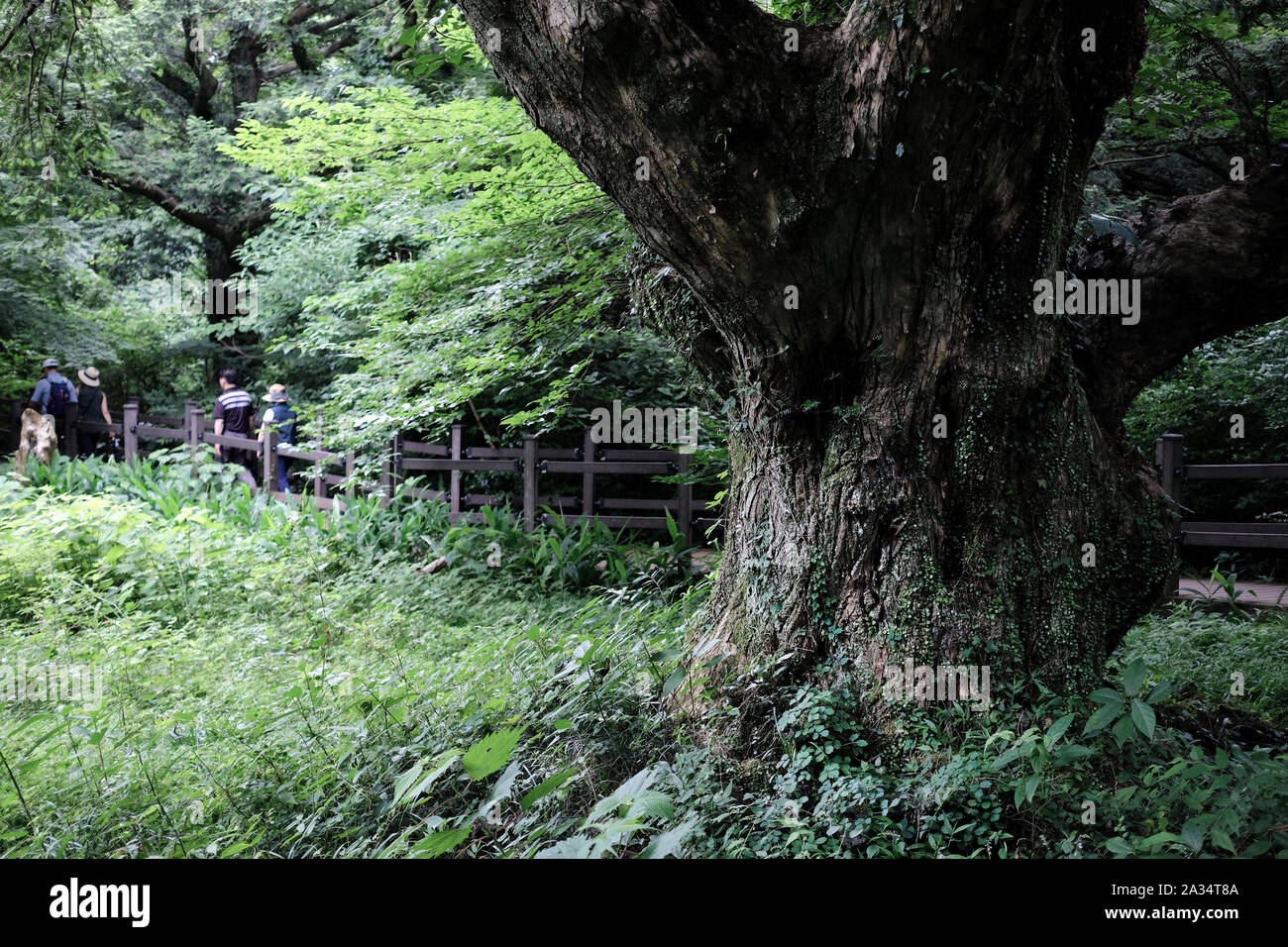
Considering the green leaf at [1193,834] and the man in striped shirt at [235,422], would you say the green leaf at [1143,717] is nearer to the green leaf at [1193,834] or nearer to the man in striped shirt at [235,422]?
the green leaf at [1193,834]

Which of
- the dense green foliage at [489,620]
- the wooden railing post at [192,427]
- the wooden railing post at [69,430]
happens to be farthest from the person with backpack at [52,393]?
the wooden railing post at [192,427]

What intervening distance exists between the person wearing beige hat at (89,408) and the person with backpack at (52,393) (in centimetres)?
59

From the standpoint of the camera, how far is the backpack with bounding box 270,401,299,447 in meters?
12.6

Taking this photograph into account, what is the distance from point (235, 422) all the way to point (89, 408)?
5.01 metres

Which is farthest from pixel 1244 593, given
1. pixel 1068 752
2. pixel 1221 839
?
pixel 1221 839

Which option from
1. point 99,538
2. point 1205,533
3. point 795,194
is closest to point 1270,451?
point 1205,533

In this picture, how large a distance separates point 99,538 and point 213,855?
6591mm

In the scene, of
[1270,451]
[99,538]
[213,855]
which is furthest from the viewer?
[1270,451]

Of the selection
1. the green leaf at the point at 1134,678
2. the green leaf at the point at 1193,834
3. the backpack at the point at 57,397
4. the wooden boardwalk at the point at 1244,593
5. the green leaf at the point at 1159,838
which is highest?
the backpack at the point at 57,397

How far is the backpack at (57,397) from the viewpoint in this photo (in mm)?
14594

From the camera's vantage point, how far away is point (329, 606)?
8117mm

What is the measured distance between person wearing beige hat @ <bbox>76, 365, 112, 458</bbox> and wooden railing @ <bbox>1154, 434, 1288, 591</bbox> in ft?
52.4

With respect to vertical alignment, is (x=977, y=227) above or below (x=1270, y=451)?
above
